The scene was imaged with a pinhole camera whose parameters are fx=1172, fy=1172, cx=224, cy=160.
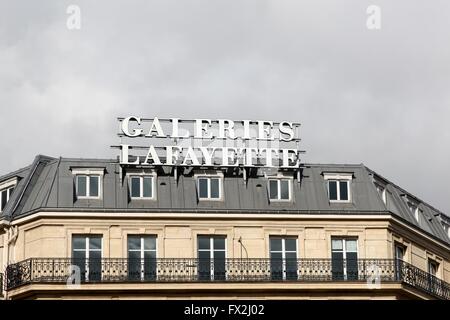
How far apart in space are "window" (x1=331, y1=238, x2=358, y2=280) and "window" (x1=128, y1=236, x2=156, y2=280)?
Result: 25.0 feet

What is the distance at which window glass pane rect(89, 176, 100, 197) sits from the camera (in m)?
49.9

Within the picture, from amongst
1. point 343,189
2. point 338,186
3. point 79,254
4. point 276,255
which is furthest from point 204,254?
point 343,189

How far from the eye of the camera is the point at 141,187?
50.4 metres

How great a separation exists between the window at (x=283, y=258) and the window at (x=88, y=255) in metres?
7.25

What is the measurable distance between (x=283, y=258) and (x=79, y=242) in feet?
28.2

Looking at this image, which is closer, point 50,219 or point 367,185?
point 50,219

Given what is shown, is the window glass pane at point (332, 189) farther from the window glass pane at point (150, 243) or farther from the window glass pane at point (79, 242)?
the window glass pane at point (79, 242)

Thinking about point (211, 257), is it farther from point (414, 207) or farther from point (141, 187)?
point (414, 207)

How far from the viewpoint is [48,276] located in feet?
155

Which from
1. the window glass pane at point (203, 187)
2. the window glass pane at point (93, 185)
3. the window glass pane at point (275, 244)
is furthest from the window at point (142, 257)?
the window glass pane at point (275, 244)
